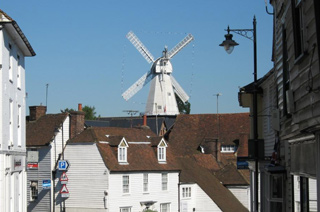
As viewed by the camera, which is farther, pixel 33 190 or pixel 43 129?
pixel 43 129

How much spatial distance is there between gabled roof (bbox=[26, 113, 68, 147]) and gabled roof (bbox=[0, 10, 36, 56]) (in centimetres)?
2160

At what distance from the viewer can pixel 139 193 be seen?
5197 centimetres

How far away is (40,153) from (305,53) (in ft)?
145

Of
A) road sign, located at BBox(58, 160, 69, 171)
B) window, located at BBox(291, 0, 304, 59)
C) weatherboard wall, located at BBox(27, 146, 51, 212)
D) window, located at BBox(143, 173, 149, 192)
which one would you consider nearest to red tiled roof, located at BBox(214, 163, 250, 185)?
window, located at BBox(143, 173, 149, 192)

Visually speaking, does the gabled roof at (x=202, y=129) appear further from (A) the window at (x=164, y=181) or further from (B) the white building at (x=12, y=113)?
(B) the white building at (x=12, y=113)

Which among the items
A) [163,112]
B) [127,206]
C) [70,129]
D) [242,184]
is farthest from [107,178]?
[163,112]

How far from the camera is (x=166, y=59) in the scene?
10238 cm

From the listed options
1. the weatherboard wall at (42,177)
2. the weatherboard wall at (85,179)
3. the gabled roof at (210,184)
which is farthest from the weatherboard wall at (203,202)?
the weatherboard wall at (42,177)

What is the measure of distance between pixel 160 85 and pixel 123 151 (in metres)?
49.2

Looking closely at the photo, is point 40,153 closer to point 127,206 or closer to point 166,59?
point 127,206

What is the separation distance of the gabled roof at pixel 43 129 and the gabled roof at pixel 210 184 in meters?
11.5

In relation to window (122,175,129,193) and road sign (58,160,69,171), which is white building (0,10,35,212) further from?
window (122,175,129,193)

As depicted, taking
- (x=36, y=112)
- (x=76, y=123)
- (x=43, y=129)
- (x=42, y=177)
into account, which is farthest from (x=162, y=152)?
(x=36, y=112)

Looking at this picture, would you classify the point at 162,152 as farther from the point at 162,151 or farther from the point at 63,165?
the point at 63,165
